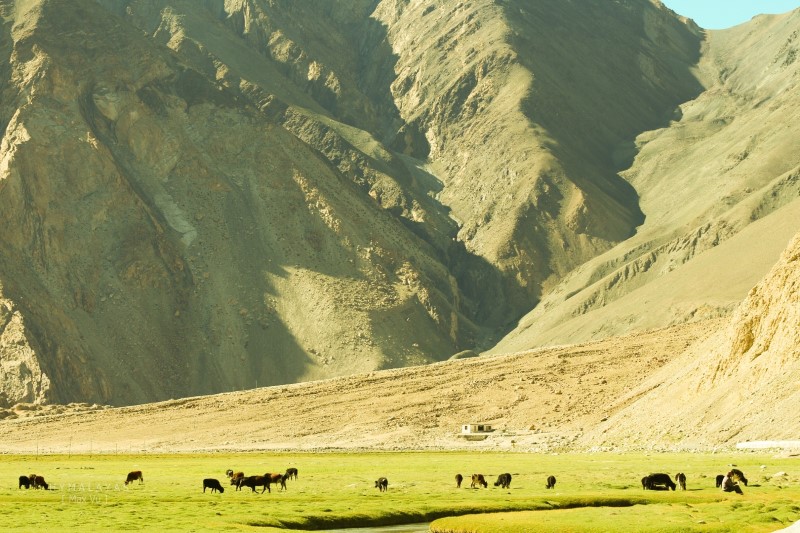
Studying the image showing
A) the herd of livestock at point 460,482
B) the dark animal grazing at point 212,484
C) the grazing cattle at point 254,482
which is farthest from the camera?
the grazing cattle at point 254,482

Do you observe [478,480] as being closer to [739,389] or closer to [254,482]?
[254,482]

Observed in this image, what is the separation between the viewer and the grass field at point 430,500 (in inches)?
1442

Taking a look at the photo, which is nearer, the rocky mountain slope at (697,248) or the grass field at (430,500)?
the grass field at (430,500)

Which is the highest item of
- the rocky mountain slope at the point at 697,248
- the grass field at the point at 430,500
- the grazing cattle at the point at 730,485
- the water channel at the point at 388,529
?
the rocky mountain slope at the point at 697,248

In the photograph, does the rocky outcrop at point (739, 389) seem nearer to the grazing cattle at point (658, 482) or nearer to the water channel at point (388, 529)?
the grazing cattle at point (658, 482)

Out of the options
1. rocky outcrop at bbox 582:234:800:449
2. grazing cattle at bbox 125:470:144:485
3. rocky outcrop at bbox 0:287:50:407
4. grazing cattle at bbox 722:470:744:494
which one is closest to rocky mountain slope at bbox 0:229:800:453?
rocky outcrop at bbox 582:234:800:449

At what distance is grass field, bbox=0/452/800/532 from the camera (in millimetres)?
36625

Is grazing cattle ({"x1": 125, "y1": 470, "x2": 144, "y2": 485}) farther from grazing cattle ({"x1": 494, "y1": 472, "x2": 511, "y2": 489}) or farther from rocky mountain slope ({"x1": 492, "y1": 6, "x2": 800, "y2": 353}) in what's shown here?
rocky mountain slope ({"x1": 492, "y1": 6, "x2": 800, "y2": 353})

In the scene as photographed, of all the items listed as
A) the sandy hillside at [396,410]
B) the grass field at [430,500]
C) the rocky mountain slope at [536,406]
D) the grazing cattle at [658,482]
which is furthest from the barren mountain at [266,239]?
the grazing cattle at [658,482]

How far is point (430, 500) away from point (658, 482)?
846cm

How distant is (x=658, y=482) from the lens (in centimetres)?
4678

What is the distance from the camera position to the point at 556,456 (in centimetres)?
7238

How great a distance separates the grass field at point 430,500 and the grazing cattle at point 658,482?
662mm

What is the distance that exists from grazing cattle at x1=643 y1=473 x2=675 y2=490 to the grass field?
0.66 m
